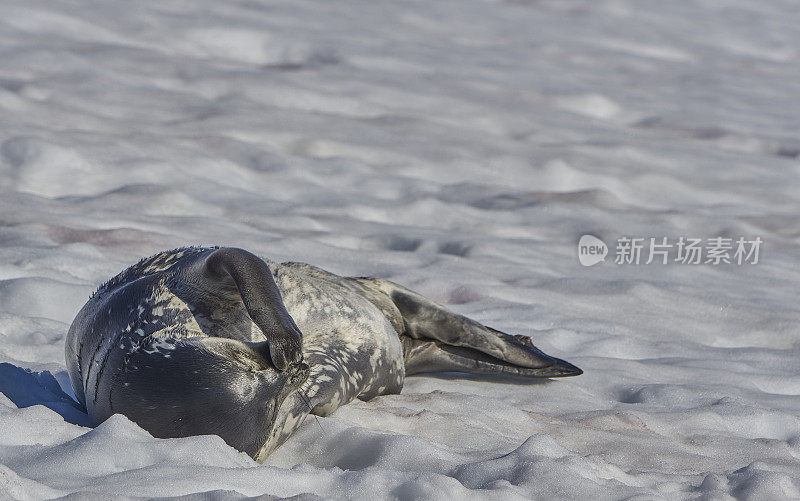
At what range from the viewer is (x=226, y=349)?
1.96m

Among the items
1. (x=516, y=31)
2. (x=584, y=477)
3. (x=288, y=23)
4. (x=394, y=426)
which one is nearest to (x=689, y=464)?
(x=584, y=477)

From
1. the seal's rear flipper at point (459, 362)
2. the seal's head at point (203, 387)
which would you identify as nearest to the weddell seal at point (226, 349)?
the seal's head at point (203, 387)

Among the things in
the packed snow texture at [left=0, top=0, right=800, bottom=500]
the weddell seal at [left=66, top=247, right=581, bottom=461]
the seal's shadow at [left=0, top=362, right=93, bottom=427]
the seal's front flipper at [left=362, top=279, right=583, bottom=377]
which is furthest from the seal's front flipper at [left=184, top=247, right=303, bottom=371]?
the seal's front flipper at [left=362, top=279, right=583, bottom=377]

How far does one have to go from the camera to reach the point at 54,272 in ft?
10.9

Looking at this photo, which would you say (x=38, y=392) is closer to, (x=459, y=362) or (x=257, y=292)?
(x=257, y=292)

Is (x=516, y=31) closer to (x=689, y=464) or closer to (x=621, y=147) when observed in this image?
(x=621, y=147)

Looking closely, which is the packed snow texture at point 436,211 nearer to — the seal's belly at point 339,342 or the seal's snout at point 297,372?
the seal's belly at point 339,342

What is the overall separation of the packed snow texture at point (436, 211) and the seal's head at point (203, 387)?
44 millimetres

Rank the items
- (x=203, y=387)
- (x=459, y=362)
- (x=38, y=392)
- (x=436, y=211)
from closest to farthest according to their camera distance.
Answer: (x=203, y=387), (x=38, y=392), (x=459, y=362), (x=436, y=211)

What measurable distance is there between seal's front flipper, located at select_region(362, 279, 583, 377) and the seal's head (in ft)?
3.37

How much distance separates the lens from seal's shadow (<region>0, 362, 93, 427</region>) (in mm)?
2258

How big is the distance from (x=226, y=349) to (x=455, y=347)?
118 centimetres

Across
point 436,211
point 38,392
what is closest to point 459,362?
point 38,392

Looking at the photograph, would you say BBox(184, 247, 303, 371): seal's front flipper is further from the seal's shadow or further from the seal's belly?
the seal's shadow
